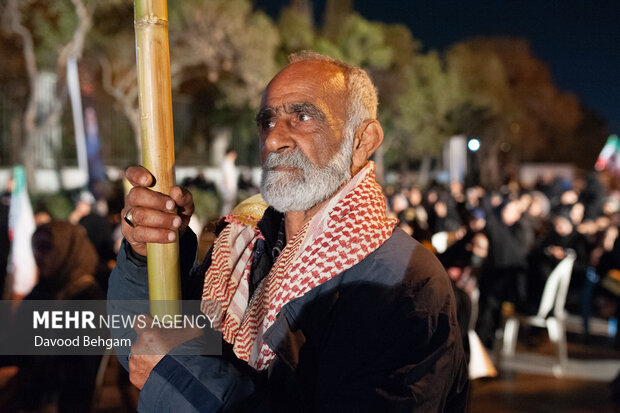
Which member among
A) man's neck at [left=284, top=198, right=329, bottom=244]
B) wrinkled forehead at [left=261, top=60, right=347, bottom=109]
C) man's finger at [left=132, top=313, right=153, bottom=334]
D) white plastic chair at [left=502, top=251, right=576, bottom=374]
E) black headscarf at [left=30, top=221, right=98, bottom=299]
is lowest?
white plastic chair at [left=502, top=251, right=576, bottom=374]

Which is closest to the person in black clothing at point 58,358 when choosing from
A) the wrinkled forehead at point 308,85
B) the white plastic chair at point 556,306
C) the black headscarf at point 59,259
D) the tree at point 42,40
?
the black headscarf at point 59,259

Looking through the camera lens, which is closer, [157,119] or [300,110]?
[157,119]

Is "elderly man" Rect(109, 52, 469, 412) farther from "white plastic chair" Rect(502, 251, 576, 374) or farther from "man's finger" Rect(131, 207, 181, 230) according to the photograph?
"white plastic chair" Rect(502, 251, 576, 374)

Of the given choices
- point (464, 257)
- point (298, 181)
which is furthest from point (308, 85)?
point (464, 257)

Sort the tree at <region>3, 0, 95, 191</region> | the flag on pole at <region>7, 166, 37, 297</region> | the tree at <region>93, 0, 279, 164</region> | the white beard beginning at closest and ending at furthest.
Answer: the white beard → the flag on pole at <region>7, 166, 37, 297</region> → the tree at <region>3, 0, 95, 191</region> → the tree at <region>93, 0, 279, 164</region>

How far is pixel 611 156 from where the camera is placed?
765 inches

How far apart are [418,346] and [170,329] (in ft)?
1.99

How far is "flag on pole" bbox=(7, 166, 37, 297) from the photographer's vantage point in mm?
5836

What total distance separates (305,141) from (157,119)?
593 mm

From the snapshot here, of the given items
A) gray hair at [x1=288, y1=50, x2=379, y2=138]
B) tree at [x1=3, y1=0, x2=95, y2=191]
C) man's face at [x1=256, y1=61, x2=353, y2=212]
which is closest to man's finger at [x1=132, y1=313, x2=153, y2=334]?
man's face at [x1=256, y1=61, x2=353, y2=212]

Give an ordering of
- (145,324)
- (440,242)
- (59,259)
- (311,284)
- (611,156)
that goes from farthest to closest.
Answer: (611,156) < (440,242) < (59,259) < (311,284) < (145,324)

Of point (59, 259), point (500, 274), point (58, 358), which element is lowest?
point (500, 274)
